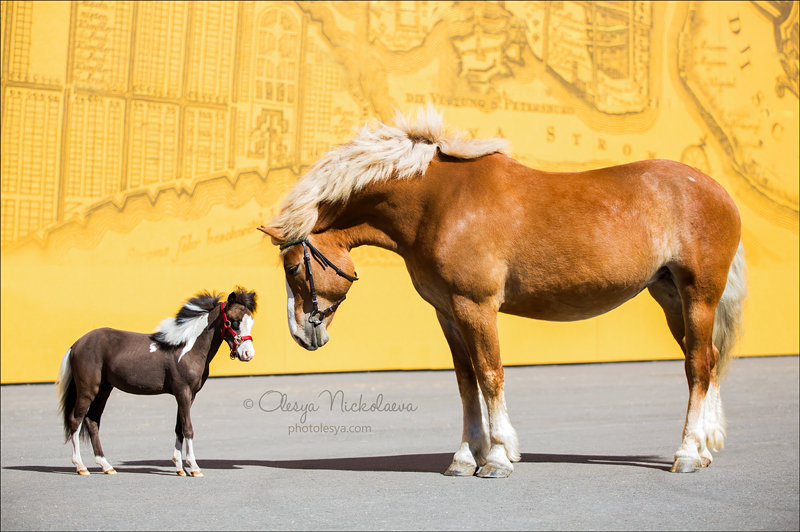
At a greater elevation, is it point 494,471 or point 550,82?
point 550,82

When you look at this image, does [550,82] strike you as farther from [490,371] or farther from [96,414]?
[96,414]

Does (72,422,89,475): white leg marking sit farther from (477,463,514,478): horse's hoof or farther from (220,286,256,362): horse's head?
(477,463,514,478): horse's hoof

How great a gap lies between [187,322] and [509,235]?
0.80 metres

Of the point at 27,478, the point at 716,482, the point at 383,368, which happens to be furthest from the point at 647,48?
the point at 27,478

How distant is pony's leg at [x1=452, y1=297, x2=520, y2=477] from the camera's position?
1960mm

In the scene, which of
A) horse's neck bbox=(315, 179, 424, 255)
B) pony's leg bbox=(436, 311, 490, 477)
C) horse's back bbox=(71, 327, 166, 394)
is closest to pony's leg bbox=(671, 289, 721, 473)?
pony's leg bbox=(436, 311, 490, 477)

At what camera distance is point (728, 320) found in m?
2.43

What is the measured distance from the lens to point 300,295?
161cm

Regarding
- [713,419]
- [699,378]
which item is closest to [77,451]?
[699,378]

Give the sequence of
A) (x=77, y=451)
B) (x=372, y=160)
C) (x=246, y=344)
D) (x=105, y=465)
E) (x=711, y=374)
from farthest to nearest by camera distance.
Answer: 1. (x=711, y=374)
2. (x=372, y=160)
3. (x=105, y=465)
4. (x=77, y=451)
5. (x=246, y=344)

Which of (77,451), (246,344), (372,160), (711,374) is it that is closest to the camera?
(246,344)

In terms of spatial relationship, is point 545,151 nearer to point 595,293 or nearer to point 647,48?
point 647,48

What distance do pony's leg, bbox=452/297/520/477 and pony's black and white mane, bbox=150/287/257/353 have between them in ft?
2.69

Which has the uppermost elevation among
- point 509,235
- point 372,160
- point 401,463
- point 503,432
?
point 372,160
